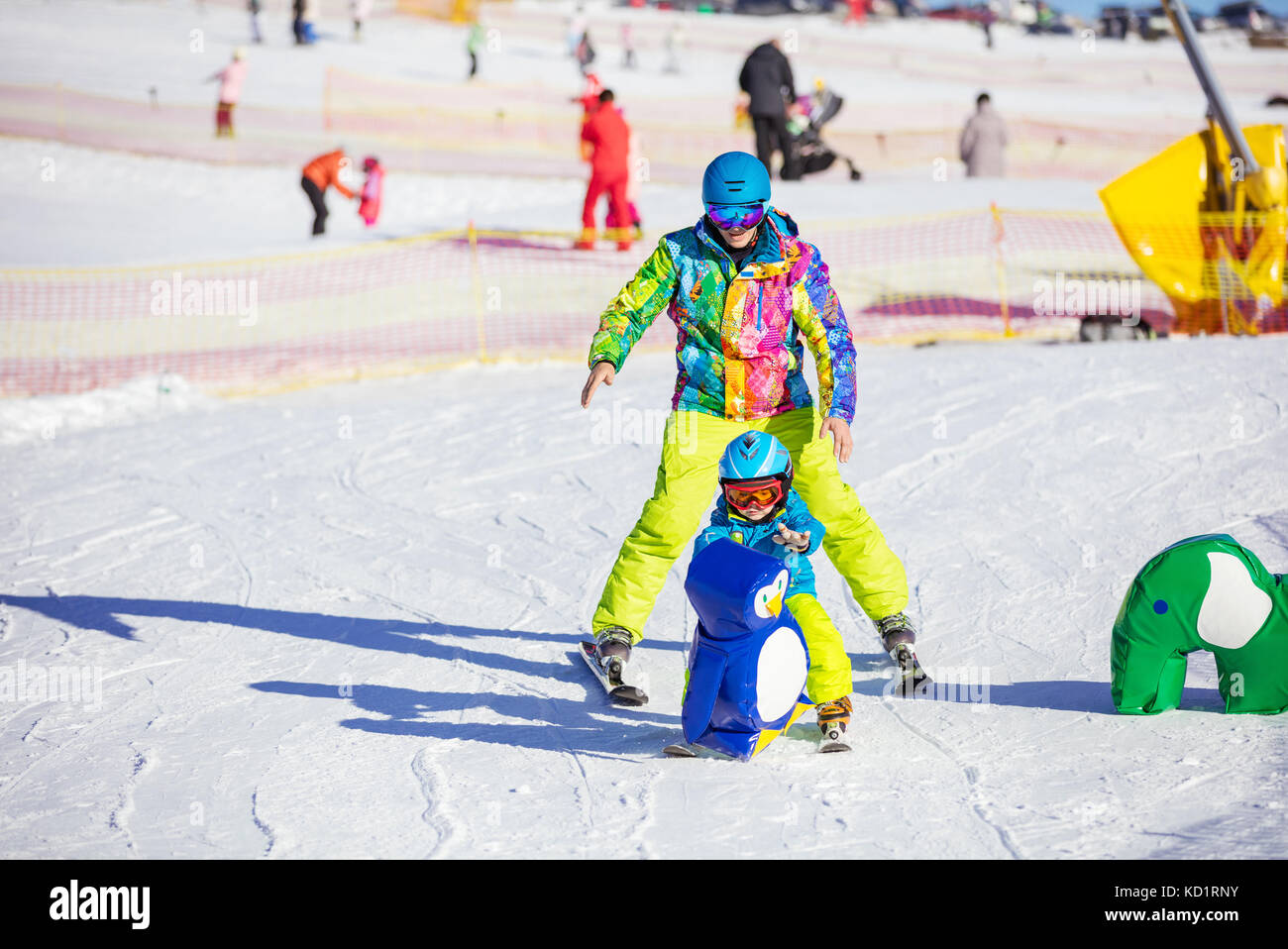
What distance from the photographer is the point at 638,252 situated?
52.5 feet

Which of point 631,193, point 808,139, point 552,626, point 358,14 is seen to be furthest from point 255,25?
point 552,626

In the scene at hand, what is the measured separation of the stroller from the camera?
60.3 ft

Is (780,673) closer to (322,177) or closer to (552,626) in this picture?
(552,626)

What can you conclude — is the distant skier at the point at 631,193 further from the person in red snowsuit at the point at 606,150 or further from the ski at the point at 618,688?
the ski at the point at 618,688

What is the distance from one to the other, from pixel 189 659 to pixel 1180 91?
35.9 metres

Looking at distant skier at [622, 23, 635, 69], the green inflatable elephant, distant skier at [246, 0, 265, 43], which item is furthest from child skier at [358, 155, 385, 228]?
distant skier at [622, 23, 635, 69]

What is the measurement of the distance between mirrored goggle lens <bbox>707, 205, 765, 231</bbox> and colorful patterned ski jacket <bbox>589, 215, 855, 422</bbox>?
0.11 m

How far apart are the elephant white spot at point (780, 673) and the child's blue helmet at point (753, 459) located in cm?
57

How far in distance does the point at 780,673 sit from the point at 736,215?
160 centimetres

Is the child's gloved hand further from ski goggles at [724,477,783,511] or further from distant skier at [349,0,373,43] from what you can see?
distant skier at [349,0,373,43]

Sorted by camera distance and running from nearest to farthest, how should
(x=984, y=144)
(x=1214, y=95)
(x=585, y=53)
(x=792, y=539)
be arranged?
(x=792, y=539) < (x=1214, y=95) < (x=984, y=144) < (x=585, y=53)

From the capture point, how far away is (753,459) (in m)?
5.04

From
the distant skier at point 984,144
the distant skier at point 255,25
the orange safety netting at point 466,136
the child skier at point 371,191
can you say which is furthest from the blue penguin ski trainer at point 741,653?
the distant skier at point 255,25
